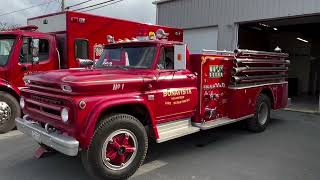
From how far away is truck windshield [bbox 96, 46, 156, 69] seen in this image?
603 cm

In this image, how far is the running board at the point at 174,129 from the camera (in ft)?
19.3

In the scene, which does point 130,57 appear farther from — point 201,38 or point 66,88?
point 201,38

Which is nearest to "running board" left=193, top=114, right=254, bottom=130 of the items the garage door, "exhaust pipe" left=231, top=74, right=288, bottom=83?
"exhaust pipe" left=231, top=74, right=288, bottom=83

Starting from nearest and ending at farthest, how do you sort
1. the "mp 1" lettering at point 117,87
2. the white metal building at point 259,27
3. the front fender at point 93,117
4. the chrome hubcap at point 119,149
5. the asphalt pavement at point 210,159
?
the front fender at point 93,117, the chrome hubcap at point 119,149, the "mp 1" lettering at point 117,87, the asphalt pavement at point 210,159, the white metal building at point 259,27

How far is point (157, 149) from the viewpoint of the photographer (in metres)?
6.89

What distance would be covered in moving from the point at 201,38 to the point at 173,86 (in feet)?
31.9

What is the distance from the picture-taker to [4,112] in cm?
830

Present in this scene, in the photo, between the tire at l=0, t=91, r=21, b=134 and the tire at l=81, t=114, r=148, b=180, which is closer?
the tire at l=81, t=114, r=148, b=180

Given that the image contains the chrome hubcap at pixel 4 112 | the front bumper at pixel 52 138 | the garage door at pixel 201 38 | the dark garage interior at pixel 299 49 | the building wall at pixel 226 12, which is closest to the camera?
the front bumper at pixel 52 138

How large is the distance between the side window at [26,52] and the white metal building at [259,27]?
8.14 metres

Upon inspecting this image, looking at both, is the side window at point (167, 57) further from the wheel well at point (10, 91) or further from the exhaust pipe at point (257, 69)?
the wheel well at point (10, 91)

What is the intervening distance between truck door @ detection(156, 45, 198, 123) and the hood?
39cm

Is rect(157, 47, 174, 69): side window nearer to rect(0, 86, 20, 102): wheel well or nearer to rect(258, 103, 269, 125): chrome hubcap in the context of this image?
rect(258, 103, 269, 125): chrome hubcap

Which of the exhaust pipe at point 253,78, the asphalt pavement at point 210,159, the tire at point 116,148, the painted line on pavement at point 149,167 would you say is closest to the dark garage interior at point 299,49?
the exhaust pipe at point 253,78
